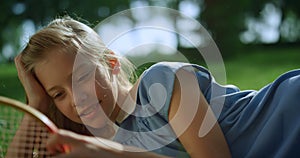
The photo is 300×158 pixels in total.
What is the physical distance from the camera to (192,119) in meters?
1.30

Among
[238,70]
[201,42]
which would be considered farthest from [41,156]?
[238,70]

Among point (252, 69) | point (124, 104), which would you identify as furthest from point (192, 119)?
point (252, 69)

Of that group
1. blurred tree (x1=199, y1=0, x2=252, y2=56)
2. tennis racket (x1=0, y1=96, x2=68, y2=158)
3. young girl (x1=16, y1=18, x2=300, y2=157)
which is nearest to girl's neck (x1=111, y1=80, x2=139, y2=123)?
young girl (x1=16, y1=18, x2=300, y2=157)

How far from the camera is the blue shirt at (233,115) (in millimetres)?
1336

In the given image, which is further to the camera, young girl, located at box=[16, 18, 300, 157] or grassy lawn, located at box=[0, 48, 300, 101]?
grassy lawn, located at box=[0, 48, 300, 101]

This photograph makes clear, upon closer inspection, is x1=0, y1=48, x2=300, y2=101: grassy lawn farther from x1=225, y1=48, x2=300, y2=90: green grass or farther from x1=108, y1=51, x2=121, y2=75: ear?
x1=108, y1=51, x2=121, y2=75: ear

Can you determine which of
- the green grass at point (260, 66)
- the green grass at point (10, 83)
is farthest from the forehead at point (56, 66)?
the green grass at point (260, 66)

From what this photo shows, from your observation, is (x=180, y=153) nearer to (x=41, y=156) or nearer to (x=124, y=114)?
(x=124, y=114)

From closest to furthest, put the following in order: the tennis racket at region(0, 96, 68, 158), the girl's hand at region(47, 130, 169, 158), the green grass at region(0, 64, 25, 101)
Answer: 1. the girl's hand at region(47, 130, 169, 158)
2. the tennis racket at region(0, 96, 68, 158)
3. the green grass at region(0, 64, 25, 101)

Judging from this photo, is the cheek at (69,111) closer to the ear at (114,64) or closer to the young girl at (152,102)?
the young girl at (152,102)

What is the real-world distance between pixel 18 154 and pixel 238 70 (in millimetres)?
3844

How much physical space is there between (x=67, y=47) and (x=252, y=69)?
3713 mm

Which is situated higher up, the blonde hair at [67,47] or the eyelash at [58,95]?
the blonde hair at [67,47]

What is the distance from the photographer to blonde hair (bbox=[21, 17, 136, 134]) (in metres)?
1.45
